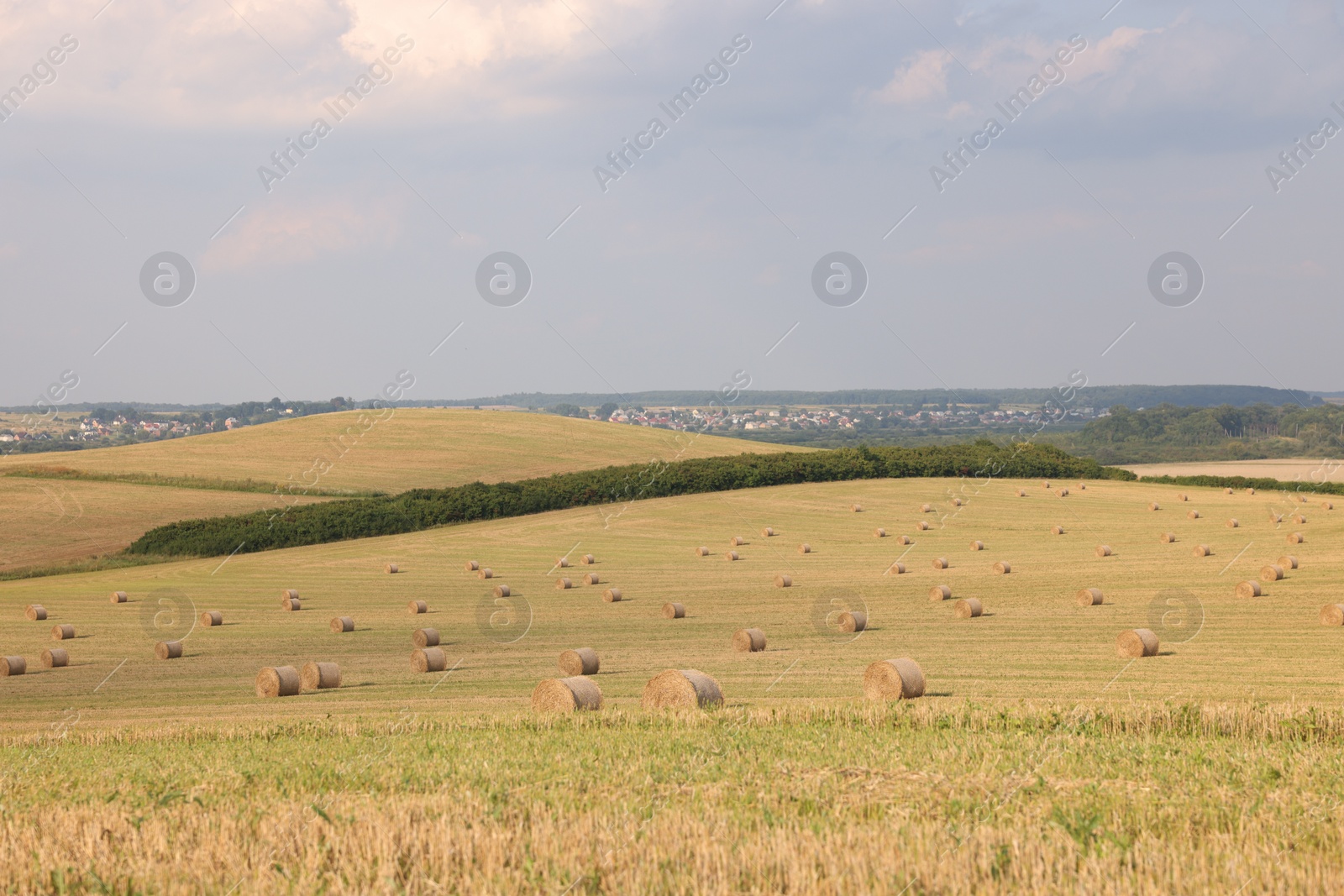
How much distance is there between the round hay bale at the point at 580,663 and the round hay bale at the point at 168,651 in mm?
11092

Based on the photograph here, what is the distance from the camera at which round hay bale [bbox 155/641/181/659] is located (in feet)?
90.6

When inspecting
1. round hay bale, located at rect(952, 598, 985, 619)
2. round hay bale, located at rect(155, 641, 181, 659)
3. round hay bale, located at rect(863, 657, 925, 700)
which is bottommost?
round hay bale, located at rect(952, 598, 985, 619)

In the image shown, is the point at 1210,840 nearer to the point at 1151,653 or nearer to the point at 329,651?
the point at 1151,653

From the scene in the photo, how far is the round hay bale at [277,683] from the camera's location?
71.8ft

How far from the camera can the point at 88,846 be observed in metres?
8.98

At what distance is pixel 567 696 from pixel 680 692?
1.75 metres

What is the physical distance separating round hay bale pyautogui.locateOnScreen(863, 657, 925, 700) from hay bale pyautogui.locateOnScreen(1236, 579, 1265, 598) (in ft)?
55.1

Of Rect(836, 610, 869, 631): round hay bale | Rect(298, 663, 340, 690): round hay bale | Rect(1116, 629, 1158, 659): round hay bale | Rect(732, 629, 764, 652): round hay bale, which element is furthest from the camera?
Rect(836, 610, 869, 631): round hay bale

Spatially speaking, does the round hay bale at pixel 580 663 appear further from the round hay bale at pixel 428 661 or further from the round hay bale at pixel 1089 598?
the round hay bale at pixel 1089 598

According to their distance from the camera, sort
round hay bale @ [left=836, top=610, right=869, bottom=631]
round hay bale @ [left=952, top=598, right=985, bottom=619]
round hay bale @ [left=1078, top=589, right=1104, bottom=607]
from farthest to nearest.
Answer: round hay bale @ [left=1078, top=589, right=1104, bottom=607] < round hay bale @ [left=952, top=598, right=985, bottom=619] < round hay bale @ [left=836, top=610, right=869, bottom=631]

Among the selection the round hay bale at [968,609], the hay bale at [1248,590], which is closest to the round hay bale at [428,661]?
the round hay bale at [968,609]

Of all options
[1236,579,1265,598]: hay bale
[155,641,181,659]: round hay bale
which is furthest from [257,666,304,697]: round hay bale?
[1236,579,1265,598]: hay bale

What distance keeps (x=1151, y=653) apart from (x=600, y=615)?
15.9 m

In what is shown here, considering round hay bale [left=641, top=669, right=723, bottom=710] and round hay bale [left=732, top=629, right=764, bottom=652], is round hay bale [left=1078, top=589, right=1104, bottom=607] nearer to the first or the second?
round hay bale [left=732, top=629, right=764, bottom=652]
